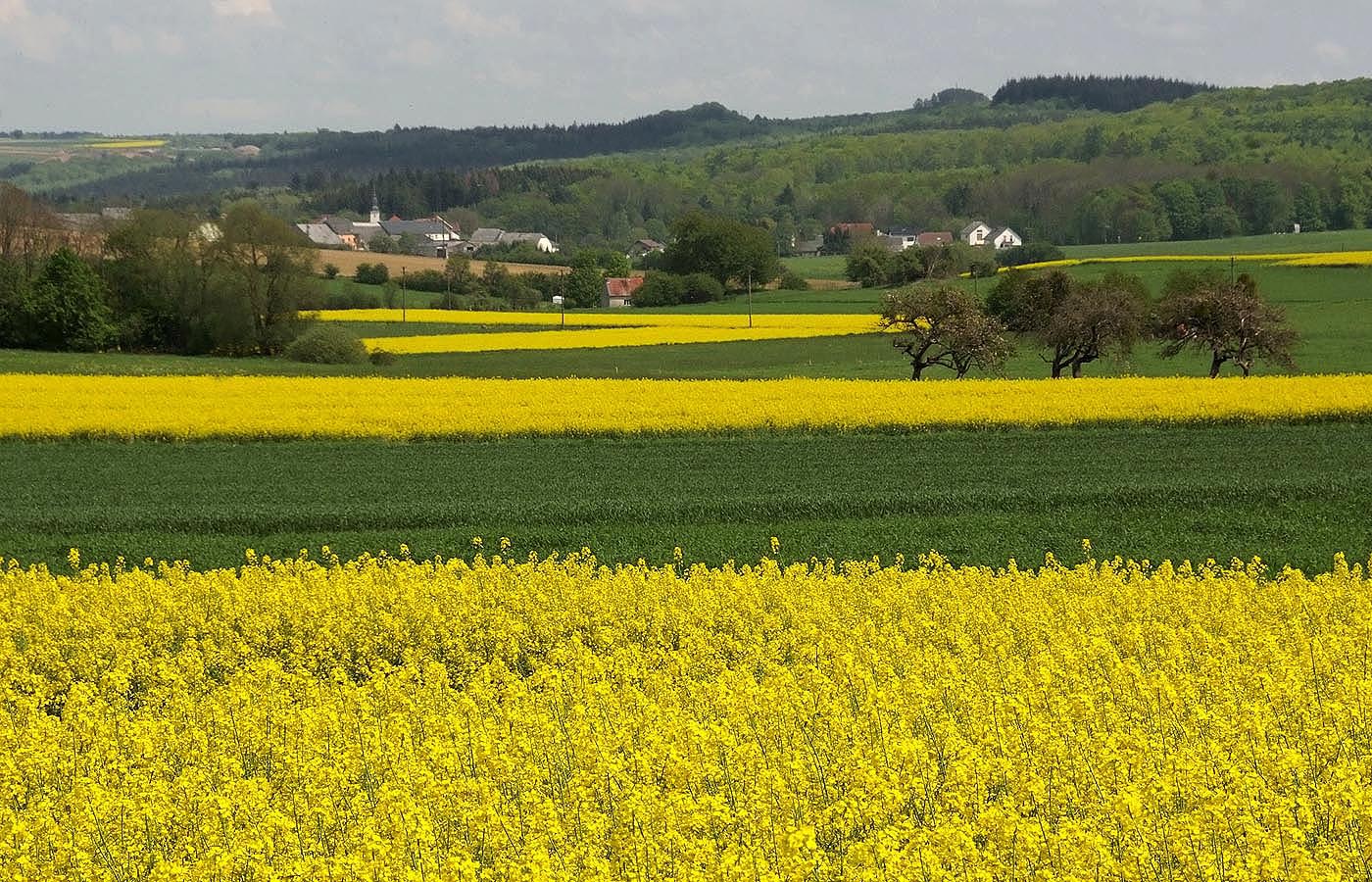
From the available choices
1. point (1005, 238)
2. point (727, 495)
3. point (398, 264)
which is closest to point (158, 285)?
point (727, 495)

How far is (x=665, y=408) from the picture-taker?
3497 cm

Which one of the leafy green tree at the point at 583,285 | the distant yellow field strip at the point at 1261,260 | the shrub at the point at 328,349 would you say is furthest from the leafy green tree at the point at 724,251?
the shrub at the point at 328,349

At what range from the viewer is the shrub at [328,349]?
58094 mm

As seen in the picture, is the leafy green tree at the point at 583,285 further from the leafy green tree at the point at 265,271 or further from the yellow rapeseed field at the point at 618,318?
the leafy green tree at the point at 265,271

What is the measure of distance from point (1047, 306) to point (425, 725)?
4650 cm

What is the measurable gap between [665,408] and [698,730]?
25.7 metres

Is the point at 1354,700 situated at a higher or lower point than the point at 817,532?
higher

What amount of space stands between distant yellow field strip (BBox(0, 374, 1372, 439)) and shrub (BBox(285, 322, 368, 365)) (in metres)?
17.3

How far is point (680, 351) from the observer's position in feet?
205

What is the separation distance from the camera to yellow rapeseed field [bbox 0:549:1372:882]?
7898mm

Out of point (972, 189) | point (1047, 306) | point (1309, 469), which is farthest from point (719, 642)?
point (972, 189)

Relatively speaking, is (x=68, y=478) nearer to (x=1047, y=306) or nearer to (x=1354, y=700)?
(x=1354, y=700)

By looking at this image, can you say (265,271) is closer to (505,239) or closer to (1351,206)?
(1351,206)

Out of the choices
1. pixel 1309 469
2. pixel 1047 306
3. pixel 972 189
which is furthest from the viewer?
pixel 972 189
